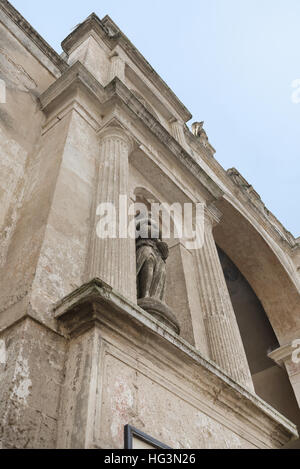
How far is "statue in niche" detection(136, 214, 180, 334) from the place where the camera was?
16.7 feet

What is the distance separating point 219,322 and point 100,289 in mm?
2977

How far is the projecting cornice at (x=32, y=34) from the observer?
7546mm

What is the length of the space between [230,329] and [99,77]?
5.24 m

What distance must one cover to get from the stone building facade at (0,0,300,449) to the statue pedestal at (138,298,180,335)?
162 mm

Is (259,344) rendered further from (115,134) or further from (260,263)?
(115,134)

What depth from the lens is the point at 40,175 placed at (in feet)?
18.1

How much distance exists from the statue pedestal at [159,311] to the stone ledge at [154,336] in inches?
35.0

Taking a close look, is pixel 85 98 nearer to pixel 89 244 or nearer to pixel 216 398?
pixel 89 244

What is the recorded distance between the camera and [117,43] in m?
10.3

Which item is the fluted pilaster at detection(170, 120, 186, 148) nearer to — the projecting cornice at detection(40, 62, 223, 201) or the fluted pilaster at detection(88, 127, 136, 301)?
the projecting cornice at detection(40, 62, 223, 201)

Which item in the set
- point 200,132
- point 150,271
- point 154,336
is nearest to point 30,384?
point 154,336

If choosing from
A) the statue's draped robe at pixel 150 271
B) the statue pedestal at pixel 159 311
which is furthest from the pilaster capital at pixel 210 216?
the statue pedestal at pixel 159 311

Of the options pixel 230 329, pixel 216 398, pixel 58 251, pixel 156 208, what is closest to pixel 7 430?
pixel 58 251

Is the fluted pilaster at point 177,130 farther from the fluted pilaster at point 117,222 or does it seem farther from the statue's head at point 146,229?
the statue's head at point 146,229
